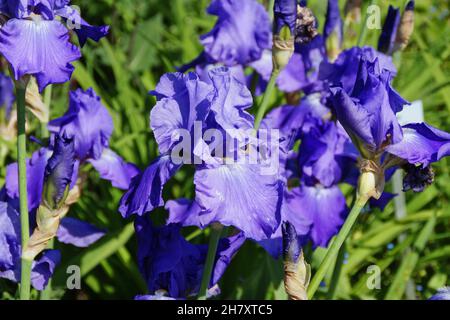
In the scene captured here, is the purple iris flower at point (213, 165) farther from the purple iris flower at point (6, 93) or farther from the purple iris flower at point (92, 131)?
the purple iris flower at point (6, 93)

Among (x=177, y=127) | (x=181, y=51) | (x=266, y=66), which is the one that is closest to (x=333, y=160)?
(x=266, y=66)

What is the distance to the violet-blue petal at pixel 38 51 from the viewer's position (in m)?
1.42

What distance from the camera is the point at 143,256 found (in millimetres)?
1647

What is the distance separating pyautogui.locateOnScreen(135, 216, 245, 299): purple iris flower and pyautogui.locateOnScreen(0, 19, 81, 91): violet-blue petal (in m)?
0.39

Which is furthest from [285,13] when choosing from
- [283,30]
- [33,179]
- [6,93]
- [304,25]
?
[6,93]

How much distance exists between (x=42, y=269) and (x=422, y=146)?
96 centimetres

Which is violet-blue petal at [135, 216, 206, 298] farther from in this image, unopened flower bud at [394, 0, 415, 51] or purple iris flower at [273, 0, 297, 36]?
unopened flower bud at [394, 0, 415, 51]

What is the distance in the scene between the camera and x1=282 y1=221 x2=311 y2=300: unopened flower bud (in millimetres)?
1383

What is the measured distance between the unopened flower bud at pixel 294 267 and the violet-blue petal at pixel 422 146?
0.97ft

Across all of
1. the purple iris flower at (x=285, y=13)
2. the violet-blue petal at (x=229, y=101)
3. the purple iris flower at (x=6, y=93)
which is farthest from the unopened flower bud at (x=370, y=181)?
the purple iris flower at (x=6, y=93)

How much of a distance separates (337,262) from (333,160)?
0.29 metres

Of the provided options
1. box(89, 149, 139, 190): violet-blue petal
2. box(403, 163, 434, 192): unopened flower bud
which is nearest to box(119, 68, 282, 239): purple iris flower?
box(403, 163, 434, 192): unopened flower bud

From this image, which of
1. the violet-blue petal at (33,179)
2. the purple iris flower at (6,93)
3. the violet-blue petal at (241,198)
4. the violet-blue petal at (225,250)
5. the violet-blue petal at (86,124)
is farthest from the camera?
the purple iris flower at (6,93)

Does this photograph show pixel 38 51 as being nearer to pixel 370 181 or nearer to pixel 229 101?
pixel 229 101
